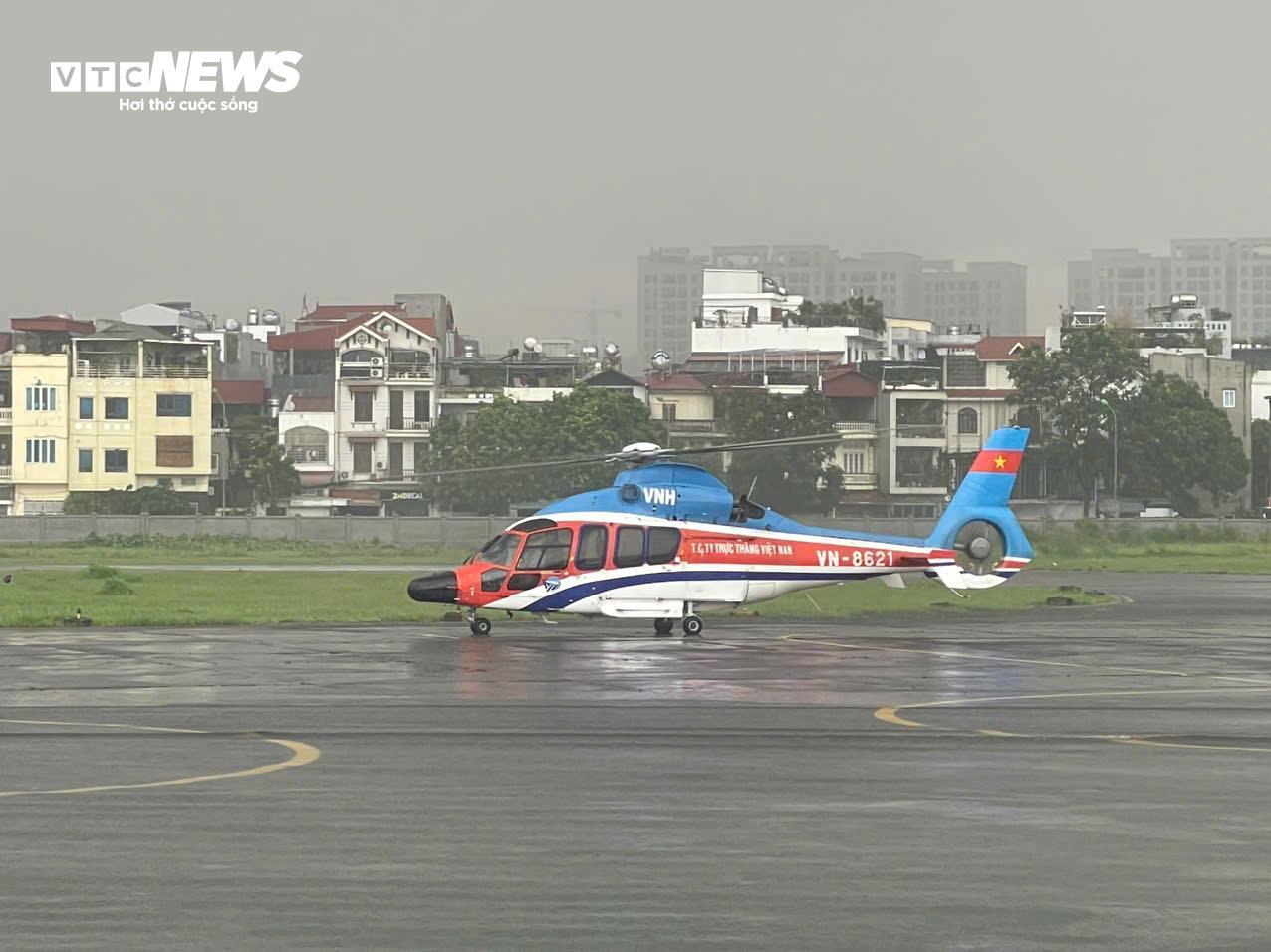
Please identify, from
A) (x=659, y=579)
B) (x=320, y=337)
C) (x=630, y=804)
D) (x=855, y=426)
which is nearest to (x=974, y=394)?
(x=855, y=426)

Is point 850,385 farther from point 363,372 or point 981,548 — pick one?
point 981,548

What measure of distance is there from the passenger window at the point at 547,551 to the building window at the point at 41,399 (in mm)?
76610

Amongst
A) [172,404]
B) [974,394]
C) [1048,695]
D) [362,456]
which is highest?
[974,394]

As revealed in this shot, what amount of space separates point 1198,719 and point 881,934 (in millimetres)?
12678

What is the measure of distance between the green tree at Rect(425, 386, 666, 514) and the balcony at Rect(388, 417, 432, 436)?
7.49 metres

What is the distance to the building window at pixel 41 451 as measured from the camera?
106 metres

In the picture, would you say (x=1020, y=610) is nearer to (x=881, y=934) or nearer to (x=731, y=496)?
(x=731, y=496)

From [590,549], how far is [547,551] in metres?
0.83

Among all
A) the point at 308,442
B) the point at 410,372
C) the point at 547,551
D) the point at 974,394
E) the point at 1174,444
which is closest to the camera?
the point at 547,551

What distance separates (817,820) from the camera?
14883 millimetres

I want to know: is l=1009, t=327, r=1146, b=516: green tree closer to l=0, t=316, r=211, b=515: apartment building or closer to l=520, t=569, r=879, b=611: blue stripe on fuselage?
l=0, t=316, r=211, b=515: apartment building

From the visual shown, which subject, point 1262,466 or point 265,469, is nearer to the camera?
point 265,469

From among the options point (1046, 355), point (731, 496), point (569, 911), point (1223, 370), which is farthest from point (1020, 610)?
point (1223, 370)

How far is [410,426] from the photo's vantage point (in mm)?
117812
